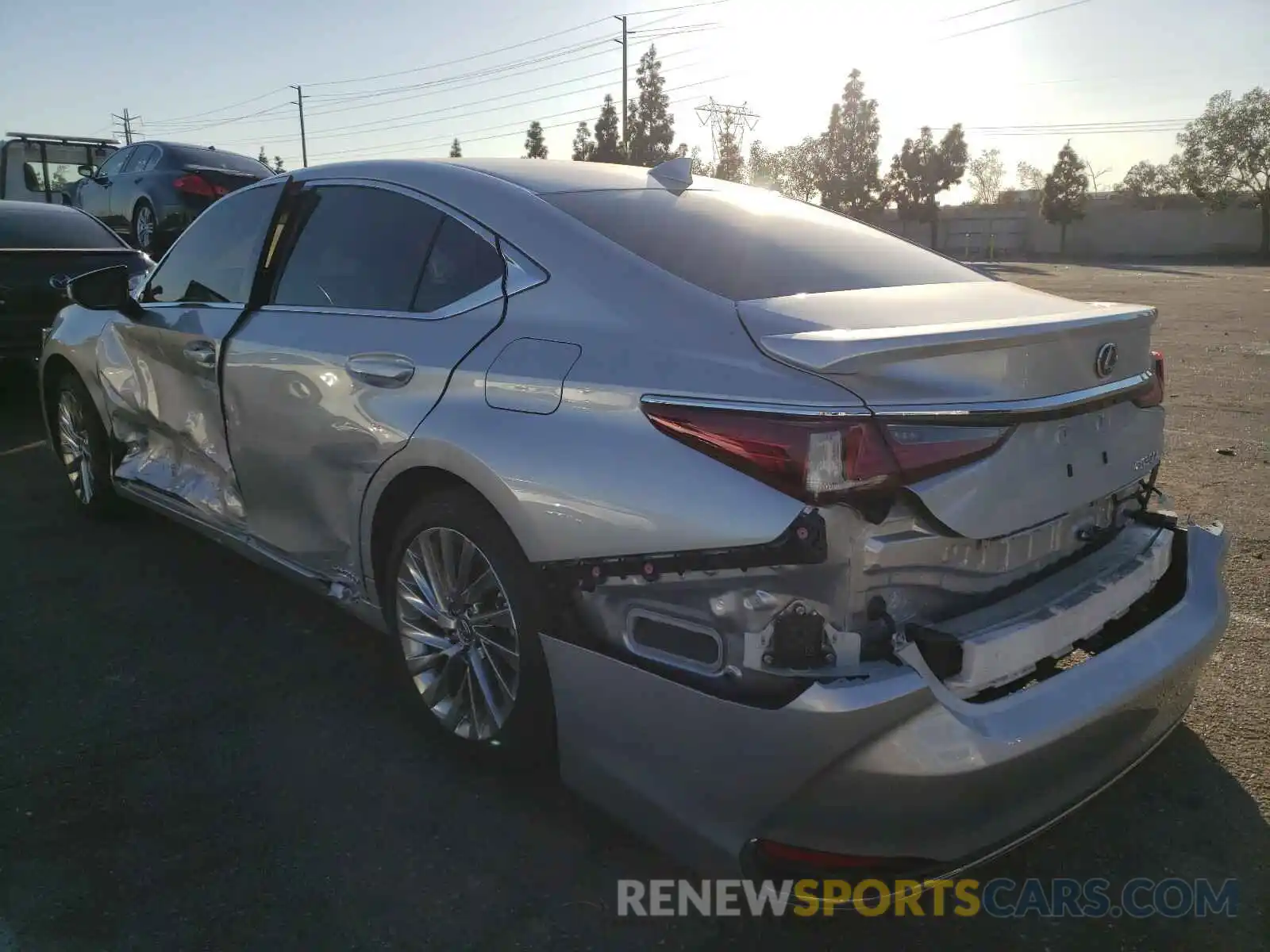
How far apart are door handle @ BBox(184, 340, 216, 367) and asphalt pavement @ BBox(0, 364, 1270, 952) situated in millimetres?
1032

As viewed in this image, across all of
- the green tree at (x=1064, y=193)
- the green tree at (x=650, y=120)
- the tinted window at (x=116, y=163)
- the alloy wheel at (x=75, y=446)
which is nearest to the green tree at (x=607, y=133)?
the green tree at (x=650, y=120)

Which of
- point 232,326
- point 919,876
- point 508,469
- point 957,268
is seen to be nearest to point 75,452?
point 232,326

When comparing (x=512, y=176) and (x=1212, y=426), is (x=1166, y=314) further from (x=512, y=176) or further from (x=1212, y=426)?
(x=512, y=176)

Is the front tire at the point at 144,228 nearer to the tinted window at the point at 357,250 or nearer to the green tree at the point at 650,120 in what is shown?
the tinted window at the point at 357,250

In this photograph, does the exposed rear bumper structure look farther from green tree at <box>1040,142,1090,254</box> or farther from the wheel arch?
green tree at <box>1040,142,1090,254</box>

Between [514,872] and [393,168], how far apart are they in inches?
83.9

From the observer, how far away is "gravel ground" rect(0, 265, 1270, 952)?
2.15 meters

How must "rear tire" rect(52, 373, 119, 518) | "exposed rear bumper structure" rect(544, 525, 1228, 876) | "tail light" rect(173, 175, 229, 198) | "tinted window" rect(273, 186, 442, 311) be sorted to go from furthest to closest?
1. "tail light" rect(173, 175, 229, 198)
2. "rear tire" rect(52, 373, 119, 518)
3. "tinted window" rect(273, 186, 442, 311)
4. "exposed rear bumper structure" rect(544, 525, 1228, 876)

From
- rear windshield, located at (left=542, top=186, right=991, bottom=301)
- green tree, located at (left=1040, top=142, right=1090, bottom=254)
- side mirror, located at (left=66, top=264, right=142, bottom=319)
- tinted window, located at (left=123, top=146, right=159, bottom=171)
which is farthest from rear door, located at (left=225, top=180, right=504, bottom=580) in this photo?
green tree, located at (left=1040, top=142, right=1090, bottom=254)

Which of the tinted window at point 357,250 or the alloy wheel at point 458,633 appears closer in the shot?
the alloy wheel at point 458,633

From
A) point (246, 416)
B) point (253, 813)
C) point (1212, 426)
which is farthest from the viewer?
point (1212, 426)

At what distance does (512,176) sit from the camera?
2859 mm

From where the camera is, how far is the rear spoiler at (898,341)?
1.86 metres

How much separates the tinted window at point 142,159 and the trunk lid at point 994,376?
1200cm
